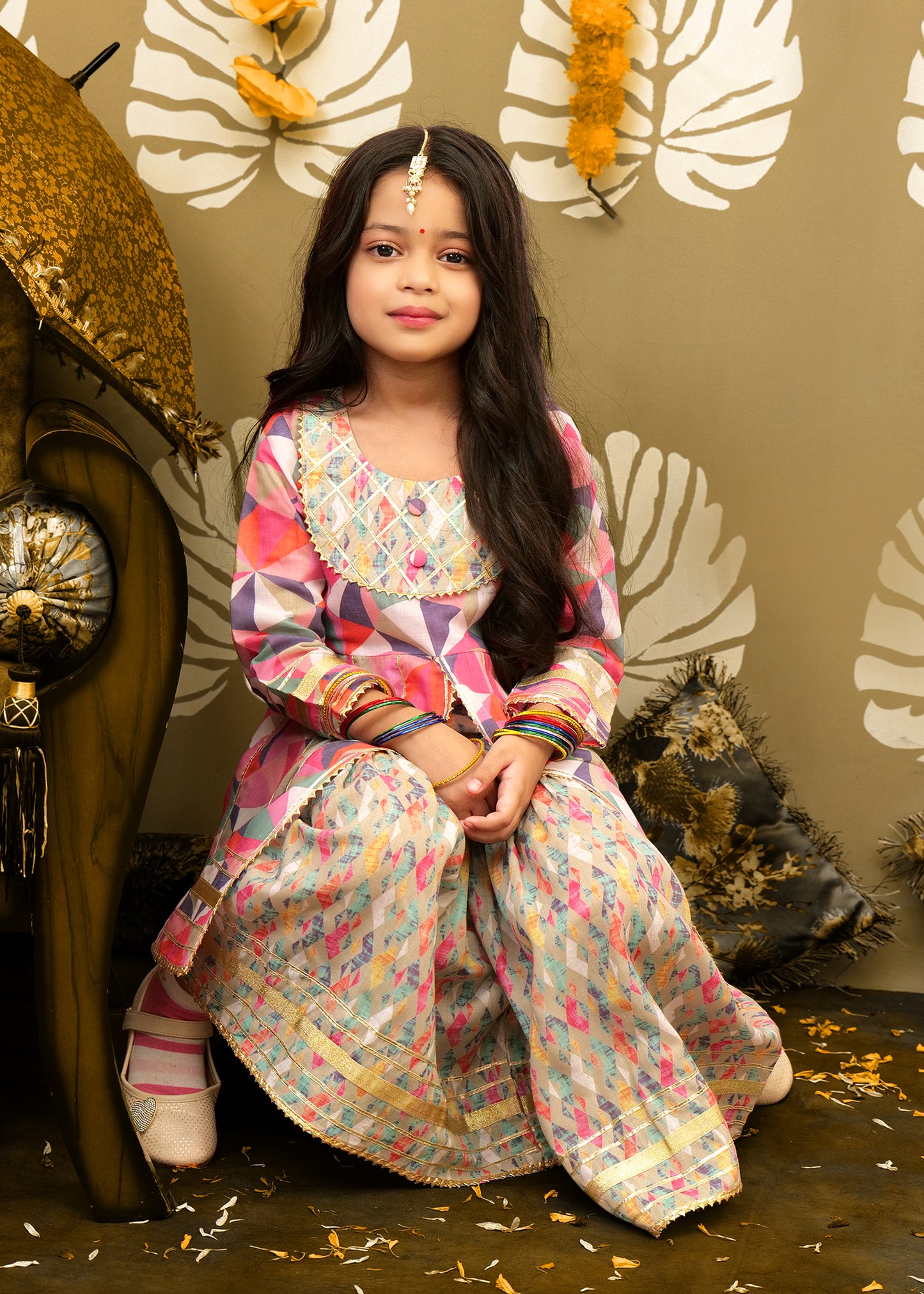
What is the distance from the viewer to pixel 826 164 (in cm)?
153

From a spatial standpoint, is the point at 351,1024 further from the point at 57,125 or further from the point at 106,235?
the point at 57,125

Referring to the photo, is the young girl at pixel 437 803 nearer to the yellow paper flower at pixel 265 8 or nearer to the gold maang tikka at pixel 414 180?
the gold maang tikka at pixel 414 180

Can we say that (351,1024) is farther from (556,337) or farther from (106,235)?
(556,337)

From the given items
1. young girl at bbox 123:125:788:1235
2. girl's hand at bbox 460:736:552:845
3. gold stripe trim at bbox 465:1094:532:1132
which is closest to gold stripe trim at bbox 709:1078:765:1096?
young girl at bbox 123:125:788:1235

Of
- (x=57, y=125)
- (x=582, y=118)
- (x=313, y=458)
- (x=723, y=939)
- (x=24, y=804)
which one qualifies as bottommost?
(x=723, y=939)

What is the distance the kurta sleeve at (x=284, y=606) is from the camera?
43.4 inches

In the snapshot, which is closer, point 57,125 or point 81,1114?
point 81,1114

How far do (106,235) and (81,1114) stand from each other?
0.83 meters

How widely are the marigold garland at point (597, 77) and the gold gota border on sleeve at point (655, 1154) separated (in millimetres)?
1131

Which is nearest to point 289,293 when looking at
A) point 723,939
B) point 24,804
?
point 24,804

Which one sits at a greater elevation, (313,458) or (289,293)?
(289,293)

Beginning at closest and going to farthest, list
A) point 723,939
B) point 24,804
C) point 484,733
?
point 24,804 → point 484,733 → point 723,939

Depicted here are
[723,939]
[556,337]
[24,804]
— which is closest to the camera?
[24,804]

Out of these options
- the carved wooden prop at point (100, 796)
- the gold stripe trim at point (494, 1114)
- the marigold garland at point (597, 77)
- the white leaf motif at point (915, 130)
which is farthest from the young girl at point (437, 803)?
the white leaf motif at point (915, 130)
